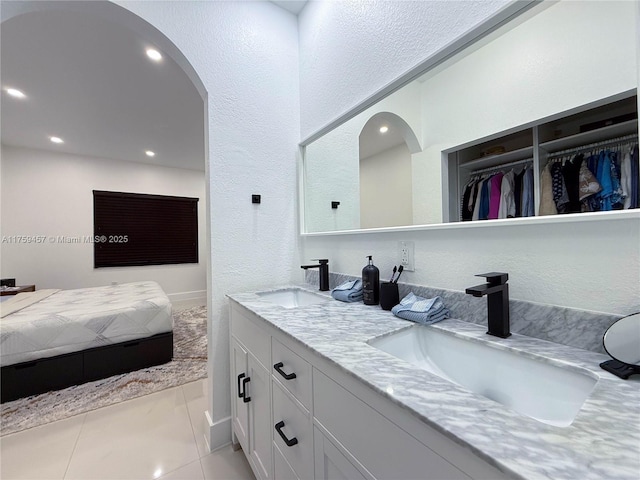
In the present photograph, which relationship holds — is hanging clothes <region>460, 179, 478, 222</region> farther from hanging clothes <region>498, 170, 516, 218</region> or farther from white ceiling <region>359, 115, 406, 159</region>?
white ceiling <region>359, 115, 406, 159</region>

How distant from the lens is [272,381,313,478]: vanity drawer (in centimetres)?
79

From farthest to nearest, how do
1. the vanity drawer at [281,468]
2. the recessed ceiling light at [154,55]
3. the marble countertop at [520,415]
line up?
the recessed ceiling light at [154,55], the vanity drawer at [281,468], the marble countertop at [520,415]

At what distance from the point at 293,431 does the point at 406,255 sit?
0.82 m

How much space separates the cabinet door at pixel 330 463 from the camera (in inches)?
24.5

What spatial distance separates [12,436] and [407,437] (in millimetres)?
2560

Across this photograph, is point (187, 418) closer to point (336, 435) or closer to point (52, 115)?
point (336, 435)

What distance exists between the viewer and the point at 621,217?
0.66m

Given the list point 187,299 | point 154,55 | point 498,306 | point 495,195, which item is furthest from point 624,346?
point 187,299

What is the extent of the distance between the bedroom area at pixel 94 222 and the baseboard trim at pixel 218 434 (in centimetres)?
12

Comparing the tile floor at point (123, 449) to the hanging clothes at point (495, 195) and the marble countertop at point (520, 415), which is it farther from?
the hanging clothes at point (495, 195)

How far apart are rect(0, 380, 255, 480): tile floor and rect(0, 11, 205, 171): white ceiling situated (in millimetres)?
2735

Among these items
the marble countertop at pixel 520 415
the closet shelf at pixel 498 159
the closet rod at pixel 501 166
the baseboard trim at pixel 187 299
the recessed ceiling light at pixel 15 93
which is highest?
the recessed ceiling light at pixel 15 93

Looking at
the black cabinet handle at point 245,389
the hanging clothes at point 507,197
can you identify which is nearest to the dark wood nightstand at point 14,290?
the black cabinet handle at point 245,389

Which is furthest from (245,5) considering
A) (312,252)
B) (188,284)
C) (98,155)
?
(188,284)
